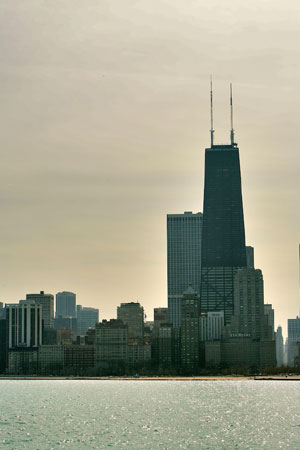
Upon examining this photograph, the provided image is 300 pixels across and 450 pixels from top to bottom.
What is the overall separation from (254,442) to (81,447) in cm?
2861

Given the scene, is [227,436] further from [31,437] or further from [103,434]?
[31,437]

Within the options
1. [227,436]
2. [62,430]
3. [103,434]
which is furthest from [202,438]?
[62,430]

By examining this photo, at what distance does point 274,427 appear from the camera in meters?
196

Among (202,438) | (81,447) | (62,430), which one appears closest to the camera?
(81,447)

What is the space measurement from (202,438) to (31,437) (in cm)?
2996

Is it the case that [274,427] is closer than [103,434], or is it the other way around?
[103,434]

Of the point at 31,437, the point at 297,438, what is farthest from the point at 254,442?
the point at 31,437

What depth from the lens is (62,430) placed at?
194125 millimetres

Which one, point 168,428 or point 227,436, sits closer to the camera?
point 227,436

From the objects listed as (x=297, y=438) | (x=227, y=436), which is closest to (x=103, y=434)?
(x=227, y=436)

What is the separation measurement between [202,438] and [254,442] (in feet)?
31.1

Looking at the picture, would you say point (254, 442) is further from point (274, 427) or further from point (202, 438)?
point (274, 427)

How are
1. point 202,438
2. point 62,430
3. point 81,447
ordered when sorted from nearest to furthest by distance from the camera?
point 81,447, point 202,438, point 62,430

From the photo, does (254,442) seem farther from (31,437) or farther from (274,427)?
(31,437)
